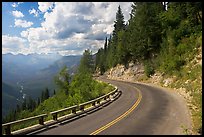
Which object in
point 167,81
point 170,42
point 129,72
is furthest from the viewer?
point 129,72

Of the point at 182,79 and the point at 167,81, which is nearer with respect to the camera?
the point at 182,79

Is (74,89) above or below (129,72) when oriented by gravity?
below

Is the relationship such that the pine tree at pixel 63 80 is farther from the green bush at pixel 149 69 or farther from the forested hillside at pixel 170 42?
the green bush at pixel 149 69

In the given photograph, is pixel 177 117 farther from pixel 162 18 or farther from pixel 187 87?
pixel 162 18

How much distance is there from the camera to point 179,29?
50.1 m

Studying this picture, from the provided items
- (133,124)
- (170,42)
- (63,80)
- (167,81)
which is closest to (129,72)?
(63,80)

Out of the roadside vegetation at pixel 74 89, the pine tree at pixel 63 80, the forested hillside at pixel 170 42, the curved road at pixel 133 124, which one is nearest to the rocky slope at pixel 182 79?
the forested hillside at pixel 170 42

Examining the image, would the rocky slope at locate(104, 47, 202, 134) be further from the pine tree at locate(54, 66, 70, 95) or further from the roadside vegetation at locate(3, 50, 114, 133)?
the pine tree at locate(54, 66, 70, 95)

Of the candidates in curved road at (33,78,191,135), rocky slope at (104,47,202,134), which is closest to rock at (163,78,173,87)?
rocky slope at (104,47,202,134)

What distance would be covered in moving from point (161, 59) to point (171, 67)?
9.28m

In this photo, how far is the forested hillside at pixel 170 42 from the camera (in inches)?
1645

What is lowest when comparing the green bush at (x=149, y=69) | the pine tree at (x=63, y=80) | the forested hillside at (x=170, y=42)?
the pine tree at (x=63, y=80)

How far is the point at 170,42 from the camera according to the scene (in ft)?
168

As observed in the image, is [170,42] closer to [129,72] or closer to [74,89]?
[74,89]
